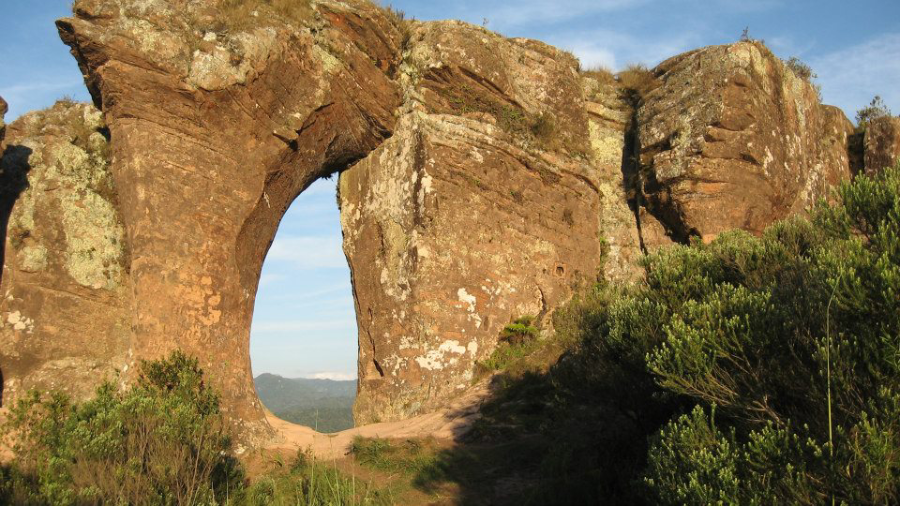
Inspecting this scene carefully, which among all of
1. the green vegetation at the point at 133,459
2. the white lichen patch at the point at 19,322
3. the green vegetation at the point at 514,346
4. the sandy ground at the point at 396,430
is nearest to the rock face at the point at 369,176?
the white lichen patch at the point at 19,322

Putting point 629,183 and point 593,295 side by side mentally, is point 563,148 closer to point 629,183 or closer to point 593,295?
point 629,183

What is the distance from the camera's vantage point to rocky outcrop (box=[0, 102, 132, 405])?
36.1 ft

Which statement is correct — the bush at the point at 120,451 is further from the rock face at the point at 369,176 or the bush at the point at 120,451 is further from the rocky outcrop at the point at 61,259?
the rocky outcrop at the point at 61,259


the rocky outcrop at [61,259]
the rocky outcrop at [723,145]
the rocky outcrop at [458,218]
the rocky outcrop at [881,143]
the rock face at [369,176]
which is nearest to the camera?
the rock face at [369,176]

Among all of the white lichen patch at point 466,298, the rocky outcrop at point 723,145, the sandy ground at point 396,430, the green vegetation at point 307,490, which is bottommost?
the green vegetation at point 307,490

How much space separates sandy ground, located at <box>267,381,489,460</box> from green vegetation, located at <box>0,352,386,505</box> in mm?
1737

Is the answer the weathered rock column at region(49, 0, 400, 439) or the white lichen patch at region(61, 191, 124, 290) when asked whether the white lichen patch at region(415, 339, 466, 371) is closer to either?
the weathered rock column at region(49, 0, 400, 439)

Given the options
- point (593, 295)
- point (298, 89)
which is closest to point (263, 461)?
point (298, 89)

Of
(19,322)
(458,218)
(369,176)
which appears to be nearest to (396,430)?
(458,218)

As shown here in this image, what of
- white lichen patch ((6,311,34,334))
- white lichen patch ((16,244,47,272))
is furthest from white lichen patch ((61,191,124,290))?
white lichen patch ((6,311,34,334))

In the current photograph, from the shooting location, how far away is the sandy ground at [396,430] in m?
10.8

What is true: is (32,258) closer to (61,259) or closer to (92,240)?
(61,259)

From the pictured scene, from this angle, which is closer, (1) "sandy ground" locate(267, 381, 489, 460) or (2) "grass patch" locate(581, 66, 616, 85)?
(1) "sandy ground" locate(267, 381, 489, 460)

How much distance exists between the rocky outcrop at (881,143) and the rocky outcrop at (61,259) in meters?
19.2
